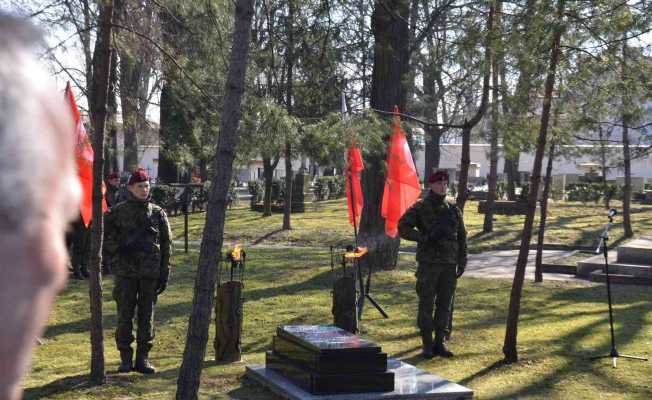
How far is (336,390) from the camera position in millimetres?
7559

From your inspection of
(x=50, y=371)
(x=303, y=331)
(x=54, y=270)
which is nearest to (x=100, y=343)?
(x=50, y=371)

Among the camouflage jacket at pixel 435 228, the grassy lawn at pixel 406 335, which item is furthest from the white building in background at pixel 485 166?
the camouflage jacket at pixel 435 228

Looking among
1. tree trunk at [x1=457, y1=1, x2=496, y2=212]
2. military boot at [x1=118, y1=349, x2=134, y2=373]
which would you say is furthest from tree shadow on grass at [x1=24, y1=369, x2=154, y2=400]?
tree trunk at [x1=457, y1=1, x2=496, y2=212]

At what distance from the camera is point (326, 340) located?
8.04 meters

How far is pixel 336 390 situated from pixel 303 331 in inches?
41.0

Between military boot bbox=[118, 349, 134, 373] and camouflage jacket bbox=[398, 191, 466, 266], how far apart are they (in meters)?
3.10

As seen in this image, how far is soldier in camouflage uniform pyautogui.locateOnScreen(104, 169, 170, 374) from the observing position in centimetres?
870

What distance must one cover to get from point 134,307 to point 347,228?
17.0 meters

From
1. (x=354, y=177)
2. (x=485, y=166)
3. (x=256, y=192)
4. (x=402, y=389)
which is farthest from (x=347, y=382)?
(x=485, y=166)

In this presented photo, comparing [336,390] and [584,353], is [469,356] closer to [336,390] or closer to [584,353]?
[584,353]

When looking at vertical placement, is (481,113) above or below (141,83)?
below

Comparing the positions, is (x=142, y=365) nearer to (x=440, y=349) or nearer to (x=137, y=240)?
(x=137, y=240)

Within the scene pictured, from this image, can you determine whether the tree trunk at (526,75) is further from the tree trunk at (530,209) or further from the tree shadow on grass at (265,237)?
the tree shadow on grass at (265,237)

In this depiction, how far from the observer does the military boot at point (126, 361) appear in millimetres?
8859
